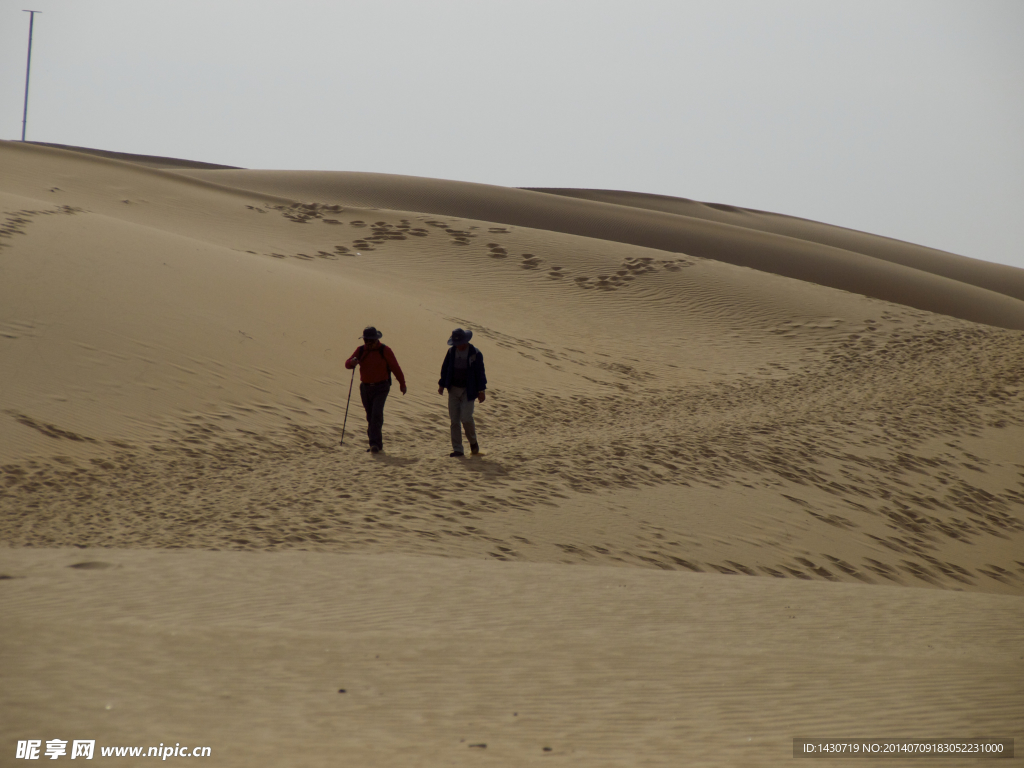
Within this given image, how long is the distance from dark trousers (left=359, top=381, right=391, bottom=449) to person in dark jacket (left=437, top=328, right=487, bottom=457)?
772 millimetres

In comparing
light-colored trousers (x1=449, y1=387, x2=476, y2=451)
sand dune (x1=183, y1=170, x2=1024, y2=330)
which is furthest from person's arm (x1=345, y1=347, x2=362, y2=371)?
sand dune (x1=183, y1=170, x2=1024, y2=330)

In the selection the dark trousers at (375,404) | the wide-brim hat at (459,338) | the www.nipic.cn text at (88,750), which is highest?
the wide-brim hat at (459,338)

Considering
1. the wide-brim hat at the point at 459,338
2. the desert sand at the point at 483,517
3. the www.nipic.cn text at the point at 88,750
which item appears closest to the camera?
the www.nipic.cn text at the point at 88,750

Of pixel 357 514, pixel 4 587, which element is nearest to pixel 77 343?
pixel 357 514

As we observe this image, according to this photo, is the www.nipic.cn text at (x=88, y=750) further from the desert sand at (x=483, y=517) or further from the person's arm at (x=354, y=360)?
the person's arm at (x=354, y=360)

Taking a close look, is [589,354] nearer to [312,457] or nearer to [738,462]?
[738,462]

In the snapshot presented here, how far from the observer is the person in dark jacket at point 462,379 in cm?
1006

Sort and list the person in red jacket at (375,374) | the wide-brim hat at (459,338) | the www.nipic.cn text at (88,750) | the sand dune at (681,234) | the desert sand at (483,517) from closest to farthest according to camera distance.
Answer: the www.nipic.cn text at (88,750) < the desert sand at (483,517) < the wide-brim hat at (459,338) < the person in red jacket at (375,374) < the sand dune at (681,234)

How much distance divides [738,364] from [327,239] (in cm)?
1275

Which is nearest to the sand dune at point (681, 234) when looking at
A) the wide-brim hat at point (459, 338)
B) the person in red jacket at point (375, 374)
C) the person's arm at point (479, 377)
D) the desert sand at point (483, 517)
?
the desert sand at point (483, 517)

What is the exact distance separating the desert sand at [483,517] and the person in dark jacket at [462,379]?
0.52 metres

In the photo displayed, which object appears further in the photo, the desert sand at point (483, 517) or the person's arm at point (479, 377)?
the person's arm at point (479, 377)

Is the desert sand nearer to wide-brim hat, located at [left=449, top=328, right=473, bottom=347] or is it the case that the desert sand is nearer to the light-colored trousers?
the light-colored trousers

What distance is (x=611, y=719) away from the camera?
13.3 feet
